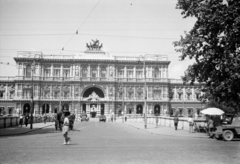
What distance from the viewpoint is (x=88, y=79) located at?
8162 cm

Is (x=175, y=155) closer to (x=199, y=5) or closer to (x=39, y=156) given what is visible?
(x=39, y=156)

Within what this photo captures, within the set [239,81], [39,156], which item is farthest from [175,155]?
[239,81]

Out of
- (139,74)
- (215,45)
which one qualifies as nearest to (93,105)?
(139,74)

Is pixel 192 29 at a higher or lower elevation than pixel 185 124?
higher

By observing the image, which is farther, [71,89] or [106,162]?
[71,89]

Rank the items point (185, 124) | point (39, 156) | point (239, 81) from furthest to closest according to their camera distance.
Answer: point (185, 124) → point (239, 81) → point (39, 156)

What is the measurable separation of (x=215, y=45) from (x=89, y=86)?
208 feet

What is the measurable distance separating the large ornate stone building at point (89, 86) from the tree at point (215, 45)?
56820 millimetres

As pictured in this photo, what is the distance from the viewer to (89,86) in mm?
81312

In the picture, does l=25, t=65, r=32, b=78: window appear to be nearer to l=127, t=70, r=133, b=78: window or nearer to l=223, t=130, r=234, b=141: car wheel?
l=127, t=70, r=133, b=78: window

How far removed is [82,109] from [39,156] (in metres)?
69.2

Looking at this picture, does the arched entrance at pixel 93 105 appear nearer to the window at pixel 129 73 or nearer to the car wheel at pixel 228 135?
the window at pixel 129 73

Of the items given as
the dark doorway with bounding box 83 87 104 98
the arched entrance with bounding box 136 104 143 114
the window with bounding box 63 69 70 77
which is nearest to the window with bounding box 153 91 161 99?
the arched entrance with bounding box 136 104 143 114

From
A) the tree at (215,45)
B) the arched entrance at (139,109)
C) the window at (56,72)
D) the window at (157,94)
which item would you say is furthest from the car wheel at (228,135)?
the window at (56,72)
